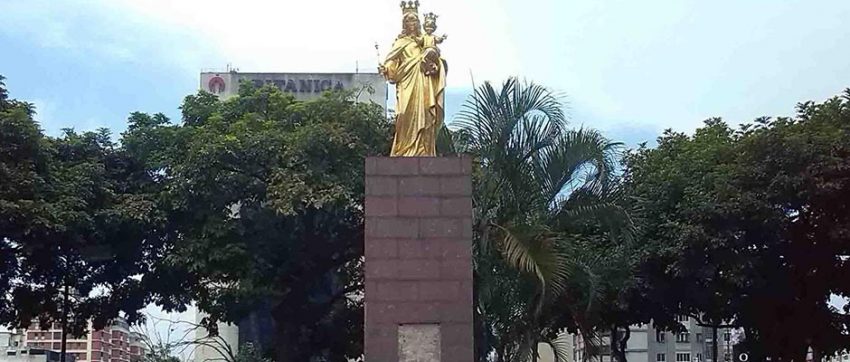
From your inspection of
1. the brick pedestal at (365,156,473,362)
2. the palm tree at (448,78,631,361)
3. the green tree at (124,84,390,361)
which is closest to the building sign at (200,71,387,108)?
the green tree at (124,84,390,361)

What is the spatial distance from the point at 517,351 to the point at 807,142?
7.24 meters

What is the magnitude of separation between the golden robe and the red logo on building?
2873cm

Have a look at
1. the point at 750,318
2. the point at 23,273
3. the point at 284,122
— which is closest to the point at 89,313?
the point at 23,273

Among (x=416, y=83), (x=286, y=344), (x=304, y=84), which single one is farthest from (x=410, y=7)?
(x=304, y=84)

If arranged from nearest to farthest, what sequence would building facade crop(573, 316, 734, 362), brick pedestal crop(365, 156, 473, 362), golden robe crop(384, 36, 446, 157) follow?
brick pedestal crop(365, 156, 473, 362) → golden robe crop(384, 36, 446, 157) → building facade crop(573, 316, 734, 362)

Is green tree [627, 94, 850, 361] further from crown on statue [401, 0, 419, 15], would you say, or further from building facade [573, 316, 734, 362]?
building facade [573, 316, 734, 362]

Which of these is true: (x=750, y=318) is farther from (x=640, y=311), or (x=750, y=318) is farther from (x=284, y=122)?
(x=284, y=122)

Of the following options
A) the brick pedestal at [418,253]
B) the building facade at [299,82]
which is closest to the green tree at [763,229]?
the brick pedestal at [418,253]

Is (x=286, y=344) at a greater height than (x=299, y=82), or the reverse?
(x=299, y=82)

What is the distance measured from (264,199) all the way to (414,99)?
7322 mm

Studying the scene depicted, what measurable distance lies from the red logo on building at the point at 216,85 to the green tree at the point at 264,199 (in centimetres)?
1958

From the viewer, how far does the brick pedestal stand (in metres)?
12.7

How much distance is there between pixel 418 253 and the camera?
12.9m

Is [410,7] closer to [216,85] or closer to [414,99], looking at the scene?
[414,99]
